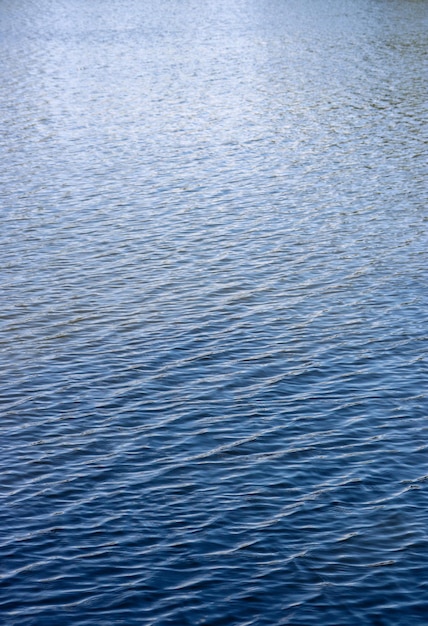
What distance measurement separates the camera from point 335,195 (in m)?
47.8

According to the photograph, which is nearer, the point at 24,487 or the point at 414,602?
the point at 414,602

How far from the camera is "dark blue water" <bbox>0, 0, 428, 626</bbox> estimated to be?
773 inches

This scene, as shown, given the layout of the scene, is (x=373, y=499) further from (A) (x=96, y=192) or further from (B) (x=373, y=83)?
(B) (x=373, y=83)

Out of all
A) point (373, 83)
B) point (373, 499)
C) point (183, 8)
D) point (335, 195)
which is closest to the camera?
point (373, 499)

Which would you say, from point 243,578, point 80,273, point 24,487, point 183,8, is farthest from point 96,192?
point 183,8

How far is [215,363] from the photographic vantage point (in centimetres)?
2961

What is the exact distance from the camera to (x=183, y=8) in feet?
429

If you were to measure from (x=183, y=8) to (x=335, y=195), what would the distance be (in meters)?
90.9

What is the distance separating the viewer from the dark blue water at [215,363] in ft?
64.4

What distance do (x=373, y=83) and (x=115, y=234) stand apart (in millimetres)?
38186

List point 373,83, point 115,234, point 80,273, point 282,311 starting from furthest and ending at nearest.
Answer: point 373,83 → point 115,234 → point 80,273 → point 282,311

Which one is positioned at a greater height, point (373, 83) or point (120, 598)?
point (373, 83)

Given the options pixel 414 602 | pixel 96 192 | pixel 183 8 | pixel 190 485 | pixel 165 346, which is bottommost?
pixel 414 602

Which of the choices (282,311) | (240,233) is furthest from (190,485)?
(240,233)
